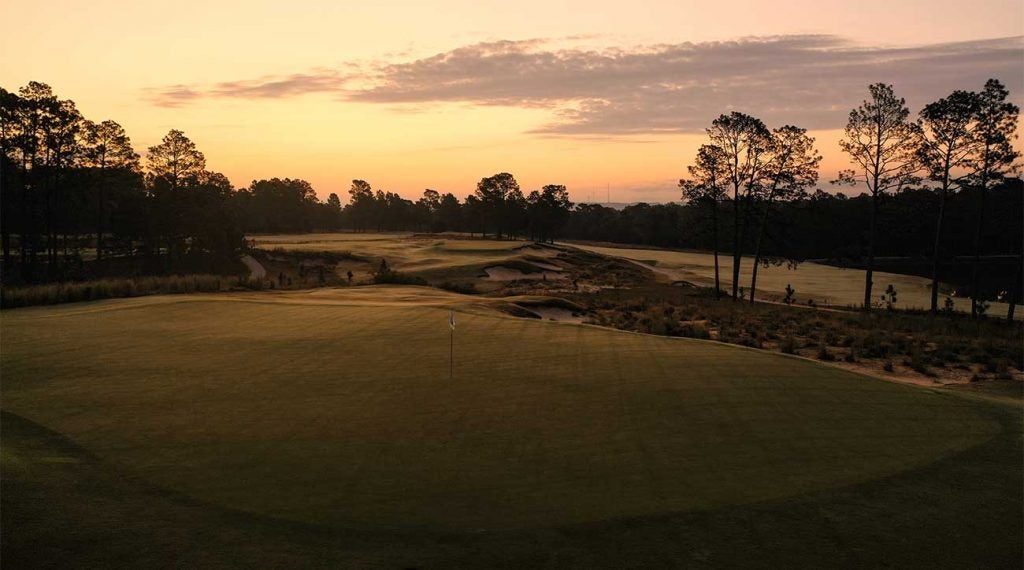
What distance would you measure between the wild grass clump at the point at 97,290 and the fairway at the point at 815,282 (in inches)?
1718

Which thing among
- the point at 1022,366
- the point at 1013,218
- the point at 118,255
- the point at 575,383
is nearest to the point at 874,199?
the point at 1013,218

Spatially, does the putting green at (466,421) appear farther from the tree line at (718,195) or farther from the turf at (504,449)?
the tree line at (718,195)

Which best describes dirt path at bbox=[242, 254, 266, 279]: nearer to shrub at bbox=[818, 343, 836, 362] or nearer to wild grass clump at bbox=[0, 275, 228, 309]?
wild grass clump at bbox=[0, 275, 228, 309]

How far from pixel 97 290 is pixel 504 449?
3016 centimetres

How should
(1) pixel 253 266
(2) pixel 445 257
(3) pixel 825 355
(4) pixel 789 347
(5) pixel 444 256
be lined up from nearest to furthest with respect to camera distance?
1. (3) pixel 825 355
2. (4) pixel 789 347
3. (1) pixel 253 266
4. (2) pixel 445 257
5. (5) pixel 444 256

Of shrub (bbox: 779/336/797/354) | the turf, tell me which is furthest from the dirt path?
shrub (bbox: 779/336/797/354)

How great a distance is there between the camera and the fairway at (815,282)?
52594 millimetres

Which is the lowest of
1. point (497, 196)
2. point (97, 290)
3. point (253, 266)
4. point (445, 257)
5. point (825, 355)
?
point (253, 266)

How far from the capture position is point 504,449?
10.0 meters

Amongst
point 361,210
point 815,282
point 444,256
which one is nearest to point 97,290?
point 444,256

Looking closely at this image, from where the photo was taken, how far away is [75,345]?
57.4ft

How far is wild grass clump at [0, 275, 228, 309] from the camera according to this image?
2902 cm

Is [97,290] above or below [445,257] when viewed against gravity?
below

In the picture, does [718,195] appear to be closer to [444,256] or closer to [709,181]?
[709,181]
